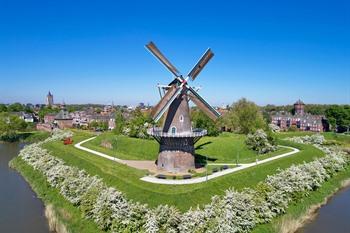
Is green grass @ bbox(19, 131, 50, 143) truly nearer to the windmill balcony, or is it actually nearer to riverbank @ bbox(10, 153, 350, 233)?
riverbank @ bbox(10, 153, 350, 233)

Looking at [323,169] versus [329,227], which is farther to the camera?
[323,169]

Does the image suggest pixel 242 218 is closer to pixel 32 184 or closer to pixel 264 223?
pixel 264 223

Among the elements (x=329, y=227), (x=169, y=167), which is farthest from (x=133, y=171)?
(x=329, y=227)

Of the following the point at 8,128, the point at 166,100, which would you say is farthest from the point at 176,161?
the point at 8,128

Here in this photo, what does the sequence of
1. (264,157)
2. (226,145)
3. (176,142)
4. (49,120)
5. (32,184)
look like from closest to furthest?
(176,142) → (32,184) → (264,157) → (226,145) → (49,120)

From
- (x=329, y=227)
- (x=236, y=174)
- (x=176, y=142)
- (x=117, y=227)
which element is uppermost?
(x=176, y=142)

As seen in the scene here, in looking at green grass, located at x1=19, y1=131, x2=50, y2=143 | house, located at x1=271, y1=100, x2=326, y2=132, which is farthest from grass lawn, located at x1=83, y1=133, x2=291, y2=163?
house, located at x1=271, y1=100, x2=326, y2=132

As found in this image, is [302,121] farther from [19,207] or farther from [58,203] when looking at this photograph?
[19,207]

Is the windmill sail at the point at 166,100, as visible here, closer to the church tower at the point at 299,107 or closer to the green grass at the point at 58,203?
the green grass at the point at 58,203
